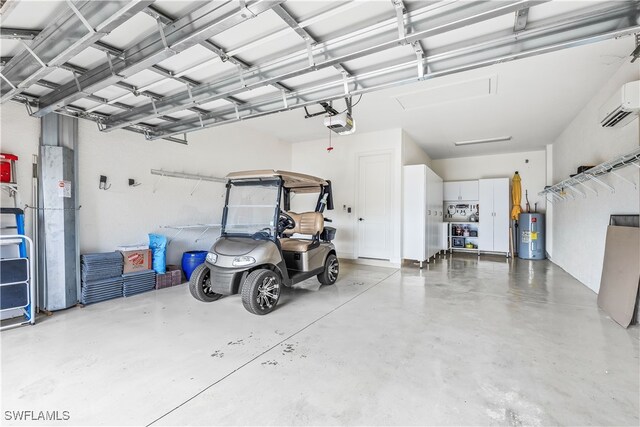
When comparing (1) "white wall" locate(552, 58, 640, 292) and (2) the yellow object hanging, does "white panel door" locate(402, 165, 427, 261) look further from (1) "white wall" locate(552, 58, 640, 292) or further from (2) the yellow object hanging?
(2) the yellow object hanging

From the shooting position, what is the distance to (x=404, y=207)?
623 cm

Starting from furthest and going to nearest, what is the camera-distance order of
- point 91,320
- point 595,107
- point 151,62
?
point 595,107
point 91,320
point 151,62

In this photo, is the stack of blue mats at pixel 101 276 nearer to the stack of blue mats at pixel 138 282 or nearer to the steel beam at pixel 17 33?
the stack of blue mats at pixel 138 282

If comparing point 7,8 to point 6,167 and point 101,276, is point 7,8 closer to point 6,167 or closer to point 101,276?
point 6,167

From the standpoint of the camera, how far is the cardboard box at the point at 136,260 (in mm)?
3926

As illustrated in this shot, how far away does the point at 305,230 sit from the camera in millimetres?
4395

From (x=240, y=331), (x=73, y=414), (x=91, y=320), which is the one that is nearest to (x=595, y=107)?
(x=240, y=331)

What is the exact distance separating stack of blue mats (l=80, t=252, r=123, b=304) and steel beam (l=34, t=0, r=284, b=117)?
78.4 inches

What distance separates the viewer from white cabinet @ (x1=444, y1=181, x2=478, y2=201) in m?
8.38

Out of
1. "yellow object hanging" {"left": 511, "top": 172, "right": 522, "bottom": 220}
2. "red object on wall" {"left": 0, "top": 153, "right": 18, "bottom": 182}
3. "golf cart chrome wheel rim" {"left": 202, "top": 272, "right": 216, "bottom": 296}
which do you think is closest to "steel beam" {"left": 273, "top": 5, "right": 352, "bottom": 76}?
"golf cart chrome wheel rim" {"left": 202, "top": 272, "right": 216, "bottom": 296}

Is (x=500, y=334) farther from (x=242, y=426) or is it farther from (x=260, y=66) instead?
(x=260, y=66)

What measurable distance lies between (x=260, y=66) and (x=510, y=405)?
3177 millimetres

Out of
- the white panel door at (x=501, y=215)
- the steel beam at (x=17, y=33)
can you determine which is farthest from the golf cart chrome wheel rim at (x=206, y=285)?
the white panel door at (x=501, y=215)

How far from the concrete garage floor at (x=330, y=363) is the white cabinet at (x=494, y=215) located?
14.1 feet
